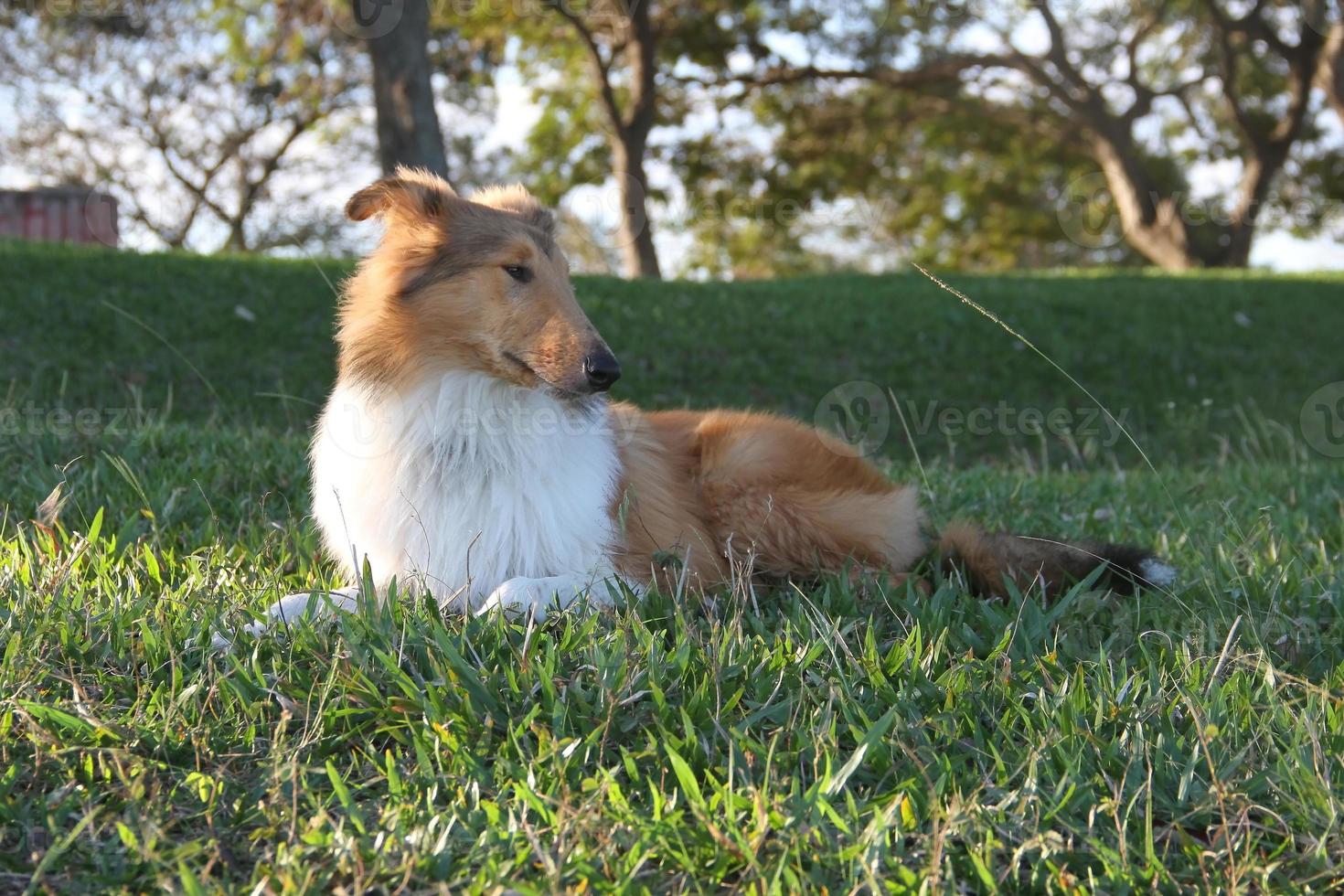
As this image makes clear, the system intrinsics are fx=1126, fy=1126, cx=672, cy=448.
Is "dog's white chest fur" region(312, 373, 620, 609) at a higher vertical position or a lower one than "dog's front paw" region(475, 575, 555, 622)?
higher

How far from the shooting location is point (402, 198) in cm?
367

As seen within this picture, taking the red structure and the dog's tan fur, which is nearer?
the dog's tan fur

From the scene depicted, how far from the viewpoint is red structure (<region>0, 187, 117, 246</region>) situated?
15.2 meters

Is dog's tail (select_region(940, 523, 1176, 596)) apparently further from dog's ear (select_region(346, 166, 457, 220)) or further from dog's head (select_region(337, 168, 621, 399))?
dog's ear (select_region(346, 166, 457, 220))

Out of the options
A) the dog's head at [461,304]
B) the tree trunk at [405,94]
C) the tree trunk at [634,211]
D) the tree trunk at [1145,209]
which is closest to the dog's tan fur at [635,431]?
the dog's head at [461,304]

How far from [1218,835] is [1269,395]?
10.6 m

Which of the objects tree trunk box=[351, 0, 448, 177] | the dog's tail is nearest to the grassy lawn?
the dog's tail

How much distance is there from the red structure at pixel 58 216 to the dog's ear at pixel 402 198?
12.9 metres

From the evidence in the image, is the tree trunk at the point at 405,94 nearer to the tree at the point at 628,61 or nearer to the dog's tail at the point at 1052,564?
the tree at the point at 628,61

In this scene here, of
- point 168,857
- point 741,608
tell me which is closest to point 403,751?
point 168,857

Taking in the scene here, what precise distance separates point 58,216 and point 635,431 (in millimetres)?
14708

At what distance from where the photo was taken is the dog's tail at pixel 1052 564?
3832 millimetres

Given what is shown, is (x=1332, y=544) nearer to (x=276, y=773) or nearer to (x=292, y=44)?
(x=276, y=773)

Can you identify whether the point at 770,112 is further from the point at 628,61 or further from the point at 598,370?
the point at 598,370
